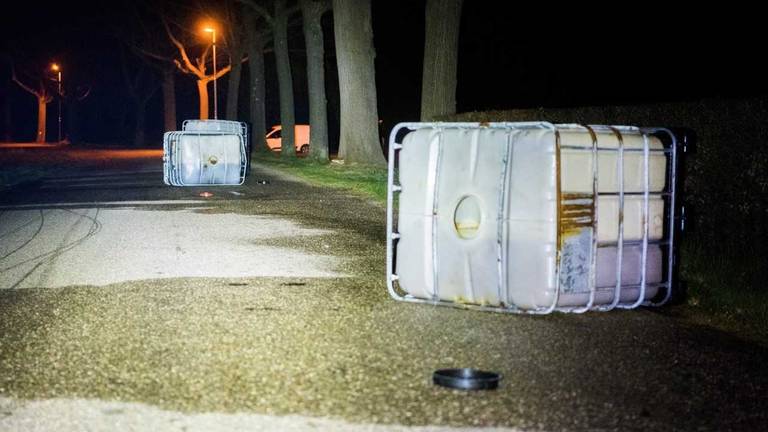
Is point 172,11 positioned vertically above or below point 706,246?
above

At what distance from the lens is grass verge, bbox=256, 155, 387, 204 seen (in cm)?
1944

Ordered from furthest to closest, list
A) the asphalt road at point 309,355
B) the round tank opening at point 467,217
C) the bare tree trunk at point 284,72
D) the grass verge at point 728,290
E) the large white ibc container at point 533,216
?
the bare tree trunk at point 284,72 < the grass verge at point 728,290 < the round tank opening at point 467,217 < the large white ibc container at point 533,216 < the asphalt road at point 309,355

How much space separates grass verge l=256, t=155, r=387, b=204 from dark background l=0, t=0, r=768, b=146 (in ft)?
24.0

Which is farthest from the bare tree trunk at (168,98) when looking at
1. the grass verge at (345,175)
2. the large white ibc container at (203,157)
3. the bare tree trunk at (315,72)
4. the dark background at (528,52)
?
the large white ibc container at (203,157)

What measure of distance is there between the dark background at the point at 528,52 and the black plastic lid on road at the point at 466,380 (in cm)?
936

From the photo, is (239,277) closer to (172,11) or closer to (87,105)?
(172,11)

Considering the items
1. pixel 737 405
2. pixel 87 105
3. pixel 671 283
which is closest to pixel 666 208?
pixel 671 283

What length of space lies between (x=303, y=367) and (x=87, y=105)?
340 ft

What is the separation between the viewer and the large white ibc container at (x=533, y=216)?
651 cm

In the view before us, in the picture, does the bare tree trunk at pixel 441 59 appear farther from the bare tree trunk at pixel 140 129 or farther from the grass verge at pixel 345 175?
the bare tree trunk at pixel 140 129

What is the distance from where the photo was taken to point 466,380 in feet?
16.3

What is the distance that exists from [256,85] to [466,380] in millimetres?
40960

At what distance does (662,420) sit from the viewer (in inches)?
179

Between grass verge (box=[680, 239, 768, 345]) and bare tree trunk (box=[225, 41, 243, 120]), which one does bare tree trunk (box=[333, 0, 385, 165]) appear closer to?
grass verge (box=[680, 239, 768, 345])
